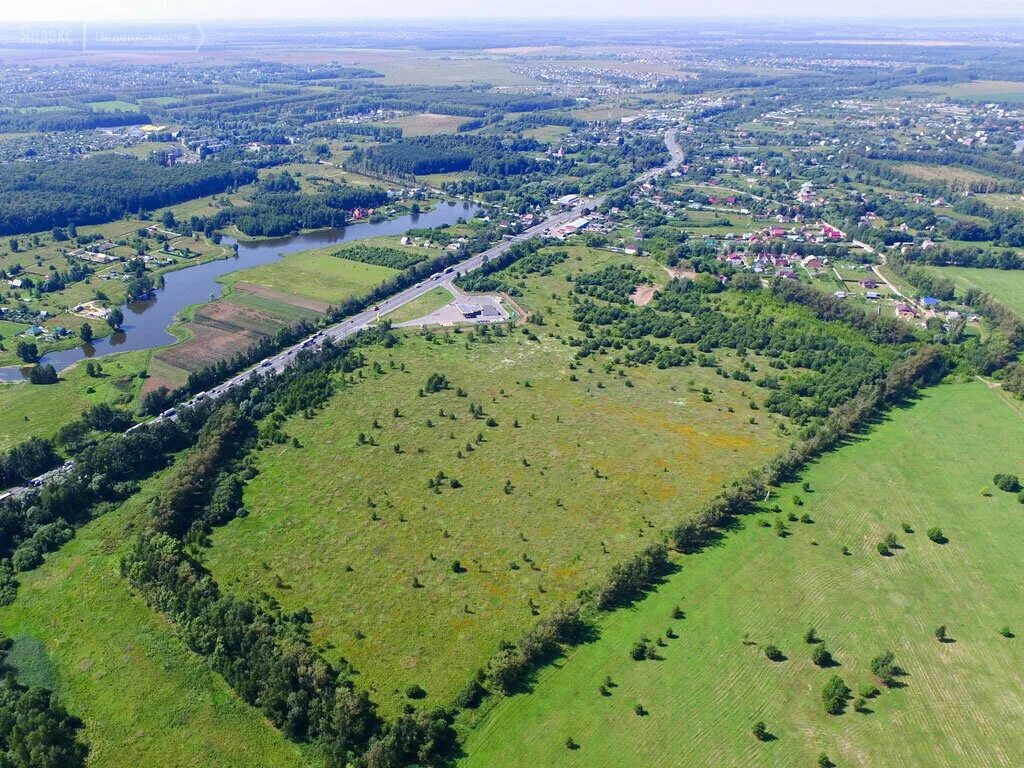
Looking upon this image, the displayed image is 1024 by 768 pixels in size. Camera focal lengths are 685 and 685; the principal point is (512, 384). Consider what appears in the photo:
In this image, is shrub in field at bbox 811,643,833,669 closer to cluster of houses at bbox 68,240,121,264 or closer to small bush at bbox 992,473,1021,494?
small bush at bbox 992,473,1021,494

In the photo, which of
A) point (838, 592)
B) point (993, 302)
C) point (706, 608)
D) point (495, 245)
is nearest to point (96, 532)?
point (706, 608)

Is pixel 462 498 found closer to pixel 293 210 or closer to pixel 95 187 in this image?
pixel 293 210

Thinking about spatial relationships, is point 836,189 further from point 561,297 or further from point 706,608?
point 706,608

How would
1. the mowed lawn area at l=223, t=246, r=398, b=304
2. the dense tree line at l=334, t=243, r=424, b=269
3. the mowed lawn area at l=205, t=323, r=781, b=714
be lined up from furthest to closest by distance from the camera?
the dense tree line at l=334, t=243, r=424, b=269 → the mowed lawn area at l=223, t=246, r=398, b=304 → the mowed lawn area at l=205, t=323, r=781, b=714

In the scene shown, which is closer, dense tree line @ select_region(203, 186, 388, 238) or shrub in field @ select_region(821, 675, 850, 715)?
shrub in field @ select_region(821, 675, 850, 715)

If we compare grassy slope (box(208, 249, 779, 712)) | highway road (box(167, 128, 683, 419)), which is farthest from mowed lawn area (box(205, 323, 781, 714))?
highway road (box(167, 128, 683, 419))
